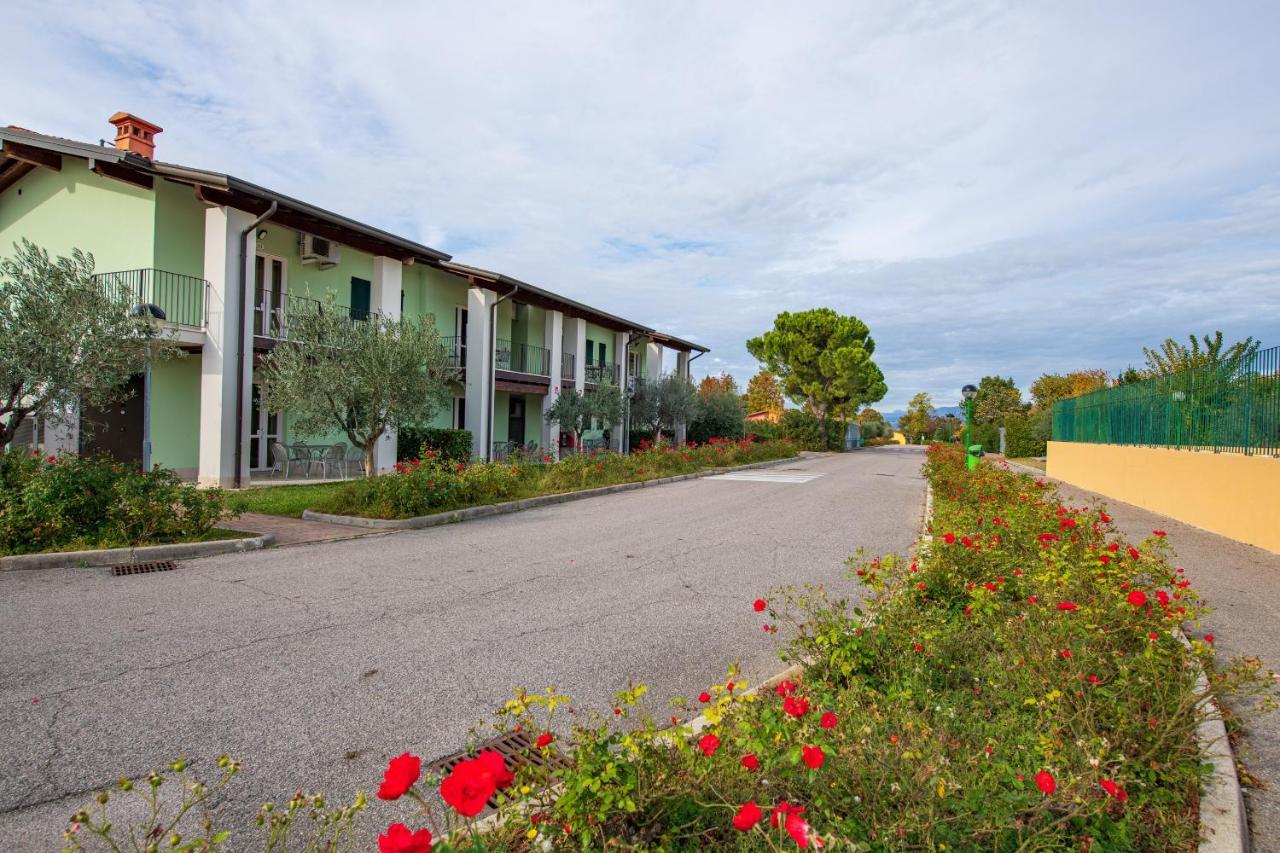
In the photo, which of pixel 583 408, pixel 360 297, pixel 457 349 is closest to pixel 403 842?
pixel 360 297

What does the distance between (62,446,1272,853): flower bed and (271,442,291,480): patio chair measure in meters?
13.3

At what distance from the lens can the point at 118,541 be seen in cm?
720

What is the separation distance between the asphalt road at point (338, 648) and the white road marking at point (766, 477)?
958 cm

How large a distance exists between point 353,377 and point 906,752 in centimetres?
1153

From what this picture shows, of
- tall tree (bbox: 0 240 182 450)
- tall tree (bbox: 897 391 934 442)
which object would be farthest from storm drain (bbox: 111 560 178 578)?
tall tree (bbox: 897 391 934 442)

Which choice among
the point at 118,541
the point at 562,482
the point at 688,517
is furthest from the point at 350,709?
the point at 562,482

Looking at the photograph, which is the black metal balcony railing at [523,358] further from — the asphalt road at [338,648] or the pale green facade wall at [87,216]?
the asphalt road at [338,648]

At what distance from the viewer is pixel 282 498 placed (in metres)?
11.6

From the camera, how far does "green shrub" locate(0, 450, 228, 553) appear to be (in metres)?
6.88

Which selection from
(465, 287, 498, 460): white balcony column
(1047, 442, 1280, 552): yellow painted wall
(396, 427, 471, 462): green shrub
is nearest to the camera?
(1047, 442, 1280, 552): yellow painted wall

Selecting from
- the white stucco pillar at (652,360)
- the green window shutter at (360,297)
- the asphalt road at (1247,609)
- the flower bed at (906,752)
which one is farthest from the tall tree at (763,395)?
the flower bed at (906,752)

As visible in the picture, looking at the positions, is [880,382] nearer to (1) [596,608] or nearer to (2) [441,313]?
(2) [441,313]

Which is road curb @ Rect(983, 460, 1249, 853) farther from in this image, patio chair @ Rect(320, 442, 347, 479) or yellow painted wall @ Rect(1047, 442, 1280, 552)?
patio chair @ Rect(320, 442, 347, 479)

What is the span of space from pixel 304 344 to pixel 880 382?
40.5m
